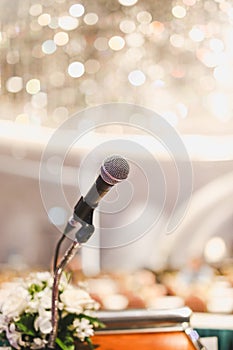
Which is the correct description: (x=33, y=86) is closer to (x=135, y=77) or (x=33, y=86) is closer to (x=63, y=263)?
(x=135, y=77)

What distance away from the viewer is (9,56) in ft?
13.5

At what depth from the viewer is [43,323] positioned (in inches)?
71.6

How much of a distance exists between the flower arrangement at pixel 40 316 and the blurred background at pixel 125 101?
1.92m

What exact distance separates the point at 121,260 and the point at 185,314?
224 centimetres

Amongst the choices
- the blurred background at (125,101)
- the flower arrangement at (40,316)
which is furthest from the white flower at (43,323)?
the blurred background at (125,101)

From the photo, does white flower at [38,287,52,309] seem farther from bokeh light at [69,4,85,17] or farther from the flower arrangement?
bokeh light at [69,4,85,17]

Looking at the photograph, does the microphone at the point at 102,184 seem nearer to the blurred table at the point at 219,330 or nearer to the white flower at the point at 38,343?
the white flower at the point at 38,343

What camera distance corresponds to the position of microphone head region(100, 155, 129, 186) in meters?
1.44

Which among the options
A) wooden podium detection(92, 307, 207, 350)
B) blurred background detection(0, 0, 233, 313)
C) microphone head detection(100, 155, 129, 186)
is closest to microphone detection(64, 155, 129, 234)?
microphone head detection(100, 155, 129, 186)

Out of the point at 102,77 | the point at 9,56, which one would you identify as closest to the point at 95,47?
the point at 102,77

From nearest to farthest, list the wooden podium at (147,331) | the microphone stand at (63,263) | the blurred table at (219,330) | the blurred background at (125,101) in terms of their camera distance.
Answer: the microphone stand at (63,263) < the wooden podium at (147,331) < the blurred table at (219,330) < the blurred background at (125,101)

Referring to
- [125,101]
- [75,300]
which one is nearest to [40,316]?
[75,300]

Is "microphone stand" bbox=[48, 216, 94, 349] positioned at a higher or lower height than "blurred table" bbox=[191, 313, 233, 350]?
higher

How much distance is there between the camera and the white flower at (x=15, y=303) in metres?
1.87
